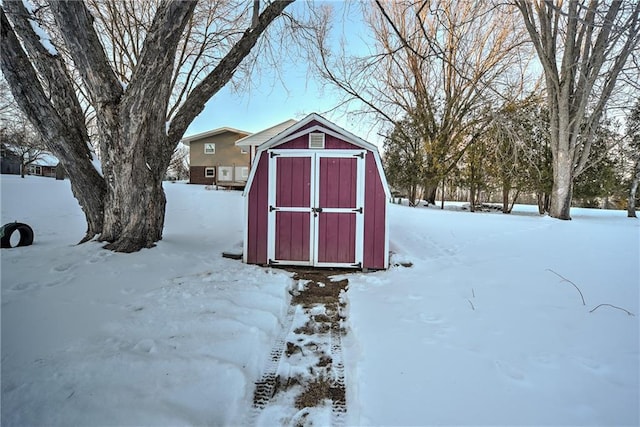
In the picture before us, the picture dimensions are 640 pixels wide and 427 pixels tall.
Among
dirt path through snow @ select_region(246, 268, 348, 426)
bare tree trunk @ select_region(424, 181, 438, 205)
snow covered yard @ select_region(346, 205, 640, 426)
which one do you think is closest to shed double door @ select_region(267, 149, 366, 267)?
snow covered yard @ select_region(346, 205, 640, 426)

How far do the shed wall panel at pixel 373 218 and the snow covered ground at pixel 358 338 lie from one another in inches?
14.9

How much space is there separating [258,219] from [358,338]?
119 inches

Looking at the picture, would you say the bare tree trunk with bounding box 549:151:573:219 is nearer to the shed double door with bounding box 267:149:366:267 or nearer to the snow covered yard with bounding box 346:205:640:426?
the snow covered yard with bounding box 346:205:640:426

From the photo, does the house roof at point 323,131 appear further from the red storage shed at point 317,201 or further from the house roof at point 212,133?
the house roof at point 212,133

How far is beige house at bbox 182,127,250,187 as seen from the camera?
1991cm

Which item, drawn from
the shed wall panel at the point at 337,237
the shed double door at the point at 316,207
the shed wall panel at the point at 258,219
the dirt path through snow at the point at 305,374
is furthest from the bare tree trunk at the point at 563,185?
the shed wall panel at the point at 258,219

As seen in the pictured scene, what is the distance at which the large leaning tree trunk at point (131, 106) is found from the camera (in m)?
3.88

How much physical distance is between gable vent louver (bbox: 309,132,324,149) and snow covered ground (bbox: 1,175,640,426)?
6.97 ft

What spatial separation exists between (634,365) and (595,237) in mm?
4401

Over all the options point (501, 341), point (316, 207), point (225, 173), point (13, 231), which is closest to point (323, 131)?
point (316, 207)

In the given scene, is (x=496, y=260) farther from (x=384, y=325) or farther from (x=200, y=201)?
(x=200, y=201)

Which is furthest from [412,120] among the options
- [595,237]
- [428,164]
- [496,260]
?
[496,260]

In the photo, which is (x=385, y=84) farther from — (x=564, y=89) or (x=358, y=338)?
(x=358, y=338)

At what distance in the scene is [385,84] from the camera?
462 inches
